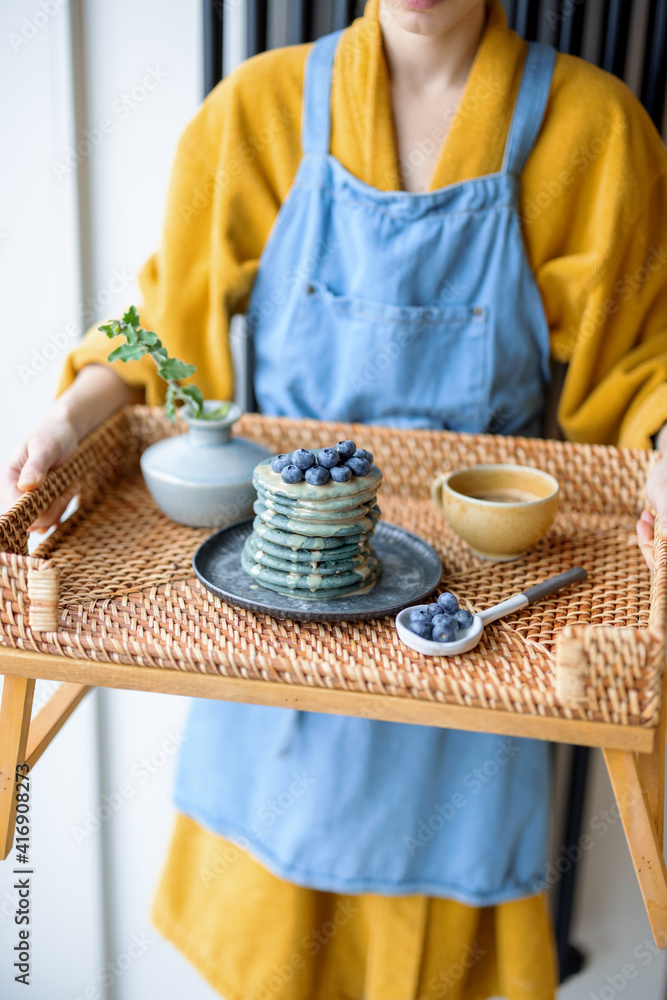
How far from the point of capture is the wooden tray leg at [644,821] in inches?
30.1

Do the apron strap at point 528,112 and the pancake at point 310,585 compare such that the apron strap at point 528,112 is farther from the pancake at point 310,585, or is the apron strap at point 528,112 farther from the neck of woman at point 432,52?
the pancake at point 310,585

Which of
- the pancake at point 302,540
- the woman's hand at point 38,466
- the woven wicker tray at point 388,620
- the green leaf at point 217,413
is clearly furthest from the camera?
the green leaf at point 217,413

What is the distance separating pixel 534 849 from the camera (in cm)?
121

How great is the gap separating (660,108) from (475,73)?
0.34 m

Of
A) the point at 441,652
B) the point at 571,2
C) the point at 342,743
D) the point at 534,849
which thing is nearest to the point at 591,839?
the point at 534,849

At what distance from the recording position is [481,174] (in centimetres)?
108

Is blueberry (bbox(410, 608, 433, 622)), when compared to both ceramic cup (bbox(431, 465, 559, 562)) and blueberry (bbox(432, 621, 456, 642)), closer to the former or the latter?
blueberry (bbox(432, 621, 456, 642))

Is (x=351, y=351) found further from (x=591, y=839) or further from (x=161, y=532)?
(x=591, y=839)

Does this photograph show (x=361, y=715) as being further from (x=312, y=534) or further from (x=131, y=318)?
(x=131, y=318)

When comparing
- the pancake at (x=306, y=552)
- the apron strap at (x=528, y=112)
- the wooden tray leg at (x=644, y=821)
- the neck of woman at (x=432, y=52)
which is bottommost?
the wooden tray leg at (x=644, y=821)

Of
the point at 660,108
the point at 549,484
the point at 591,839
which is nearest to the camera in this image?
the point at 549,484

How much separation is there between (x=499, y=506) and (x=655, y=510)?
0.18 m

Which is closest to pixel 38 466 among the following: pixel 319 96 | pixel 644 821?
pixel 319 96

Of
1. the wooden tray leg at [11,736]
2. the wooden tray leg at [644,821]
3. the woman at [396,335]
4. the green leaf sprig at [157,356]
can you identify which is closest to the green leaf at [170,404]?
the green leaf sprig at [157,356]
